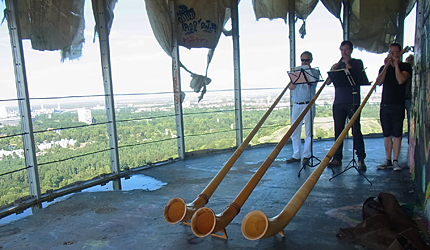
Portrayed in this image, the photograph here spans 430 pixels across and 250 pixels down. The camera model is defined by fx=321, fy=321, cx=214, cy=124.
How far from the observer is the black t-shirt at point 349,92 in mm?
4281

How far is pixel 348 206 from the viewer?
3.09 metres

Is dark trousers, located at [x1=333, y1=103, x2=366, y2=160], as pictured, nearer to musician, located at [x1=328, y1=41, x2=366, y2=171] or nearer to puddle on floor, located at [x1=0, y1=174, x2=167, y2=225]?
musician, located at [x1=328, y1=41, x2=366, y2=171]

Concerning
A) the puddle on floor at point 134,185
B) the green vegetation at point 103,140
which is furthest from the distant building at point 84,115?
the puddle on floor at point 134,185

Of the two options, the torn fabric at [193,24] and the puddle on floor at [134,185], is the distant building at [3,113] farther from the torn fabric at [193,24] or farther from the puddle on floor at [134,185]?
the torn fabric at [193,24]

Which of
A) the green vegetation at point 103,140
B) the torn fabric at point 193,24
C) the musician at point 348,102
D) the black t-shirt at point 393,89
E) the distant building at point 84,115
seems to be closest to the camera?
the black t-shirt at point 393,89

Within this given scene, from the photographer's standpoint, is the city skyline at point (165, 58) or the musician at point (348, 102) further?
the city skyline at point (165, 58)

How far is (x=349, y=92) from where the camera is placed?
4391 millimetres

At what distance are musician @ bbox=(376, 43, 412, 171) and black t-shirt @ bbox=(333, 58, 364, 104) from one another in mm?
300

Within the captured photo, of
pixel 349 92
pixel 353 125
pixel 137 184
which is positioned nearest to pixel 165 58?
pixel 137 184

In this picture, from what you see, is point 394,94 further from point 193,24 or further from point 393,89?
point 193,24

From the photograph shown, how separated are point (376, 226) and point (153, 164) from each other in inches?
145

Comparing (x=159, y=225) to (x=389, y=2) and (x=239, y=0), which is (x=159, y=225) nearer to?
(x=239, y=0)

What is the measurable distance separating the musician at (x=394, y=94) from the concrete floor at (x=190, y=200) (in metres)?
0.50

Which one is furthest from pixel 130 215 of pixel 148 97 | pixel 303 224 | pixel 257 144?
pixel 257 144
